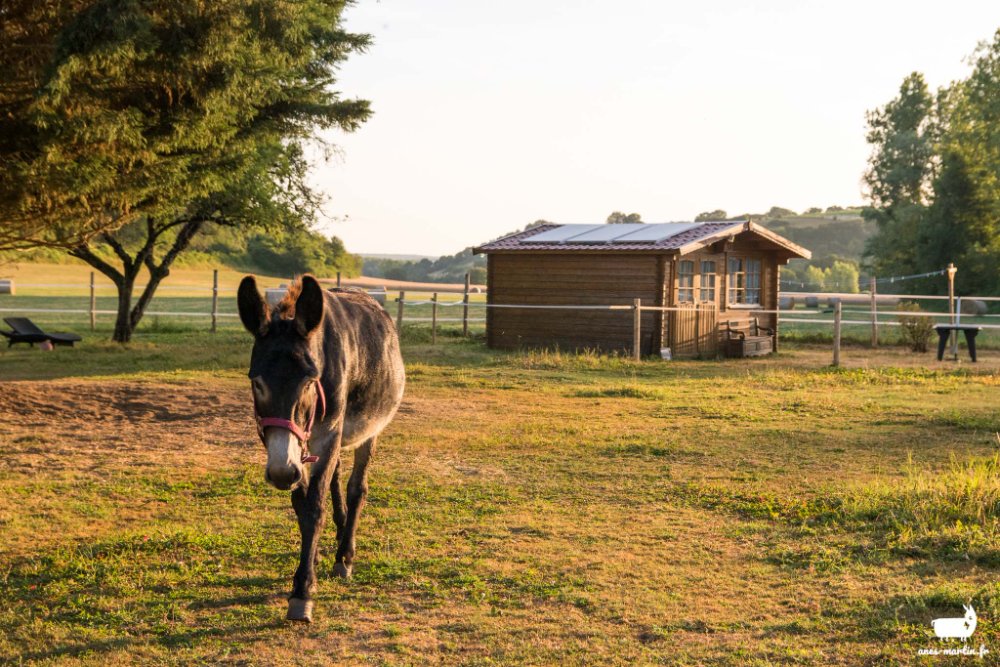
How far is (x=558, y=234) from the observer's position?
85.5 feet

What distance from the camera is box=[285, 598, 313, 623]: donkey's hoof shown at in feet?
16.4

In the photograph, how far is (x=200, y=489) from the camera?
27.0 feet

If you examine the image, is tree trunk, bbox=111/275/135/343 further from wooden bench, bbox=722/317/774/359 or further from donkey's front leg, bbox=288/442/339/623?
donkey's front leg, bbox=288/442/339/623

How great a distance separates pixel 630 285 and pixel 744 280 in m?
5.02

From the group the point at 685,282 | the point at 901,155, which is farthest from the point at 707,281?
the point at 901,155

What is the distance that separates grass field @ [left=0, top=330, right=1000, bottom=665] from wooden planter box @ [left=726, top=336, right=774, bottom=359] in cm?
1079

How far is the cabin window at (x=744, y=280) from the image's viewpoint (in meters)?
26.3

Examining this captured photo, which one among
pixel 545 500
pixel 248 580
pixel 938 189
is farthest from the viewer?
pixel 938 189

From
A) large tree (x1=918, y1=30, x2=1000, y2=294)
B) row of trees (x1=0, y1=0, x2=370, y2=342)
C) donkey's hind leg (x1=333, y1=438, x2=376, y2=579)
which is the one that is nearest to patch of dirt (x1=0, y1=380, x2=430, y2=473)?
row of trees (x1=0, y1=0, x2=370, y2=342)

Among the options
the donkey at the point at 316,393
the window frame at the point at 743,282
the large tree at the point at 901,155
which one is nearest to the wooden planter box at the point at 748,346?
the window frame at the point at 743,282

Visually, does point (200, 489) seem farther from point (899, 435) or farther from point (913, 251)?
point (913, 251)

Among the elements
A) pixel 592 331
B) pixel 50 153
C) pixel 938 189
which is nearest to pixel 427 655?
pixel 50 153

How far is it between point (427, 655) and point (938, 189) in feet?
168

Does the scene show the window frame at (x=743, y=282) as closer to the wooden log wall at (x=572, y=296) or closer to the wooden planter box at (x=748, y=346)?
the wooden planter box at (x=748, y=346)
